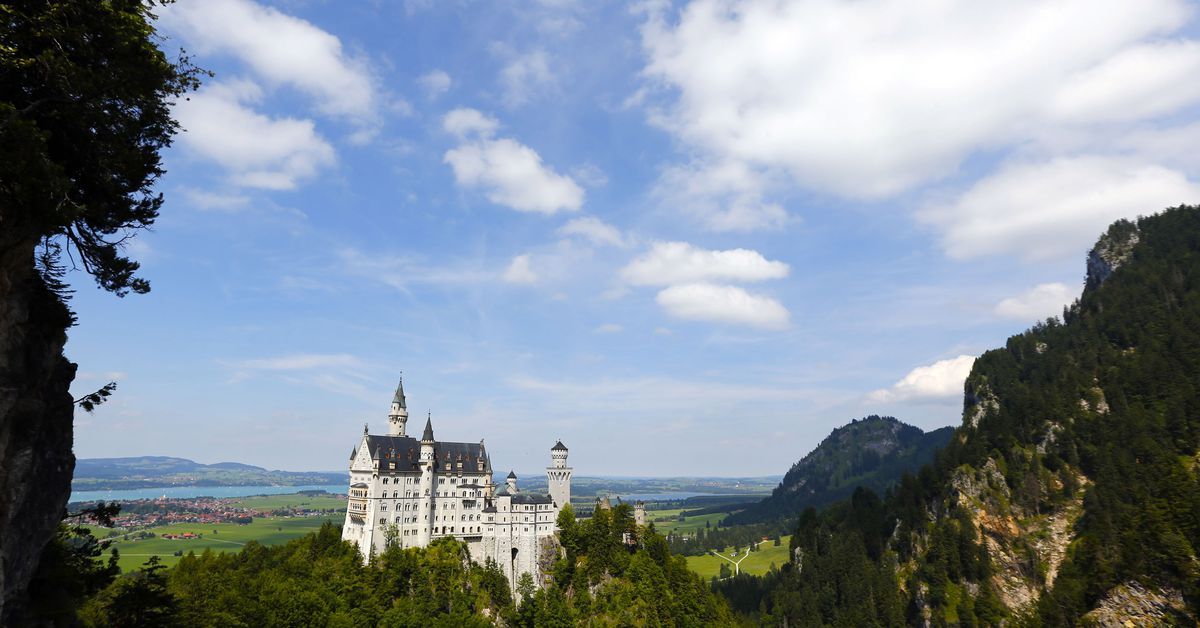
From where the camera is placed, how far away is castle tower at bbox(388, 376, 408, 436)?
12556 centimetres

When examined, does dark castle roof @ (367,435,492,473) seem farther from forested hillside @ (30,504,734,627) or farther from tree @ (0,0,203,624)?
tree @ (0,0,203,624)

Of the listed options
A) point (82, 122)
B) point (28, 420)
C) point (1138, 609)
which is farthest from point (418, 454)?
point (1138, 609)

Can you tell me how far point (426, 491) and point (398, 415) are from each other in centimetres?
1934

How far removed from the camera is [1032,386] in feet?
630

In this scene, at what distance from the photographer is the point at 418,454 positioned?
11975cm

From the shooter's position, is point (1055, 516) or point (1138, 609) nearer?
point (1138, 609)

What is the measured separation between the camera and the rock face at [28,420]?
28656 millimetres

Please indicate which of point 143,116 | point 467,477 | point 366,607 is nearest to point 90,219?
point 143,116

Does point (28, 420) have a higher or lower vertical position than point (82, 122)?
lower

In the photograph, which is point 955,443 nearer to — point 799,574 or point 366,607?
point 799,574

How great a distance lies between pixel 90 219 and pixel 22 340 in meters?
7.01

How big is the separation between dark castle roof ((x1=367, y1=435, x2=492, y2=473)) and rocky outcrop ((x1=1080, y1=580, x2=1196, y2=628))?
126 m

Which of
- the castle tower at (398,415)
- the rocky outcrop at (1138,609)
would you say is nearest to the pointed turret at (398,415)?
the castle tower at (398,415)

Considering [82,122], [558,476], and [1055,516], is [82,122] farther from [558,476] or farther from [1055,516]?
[1055,516]
